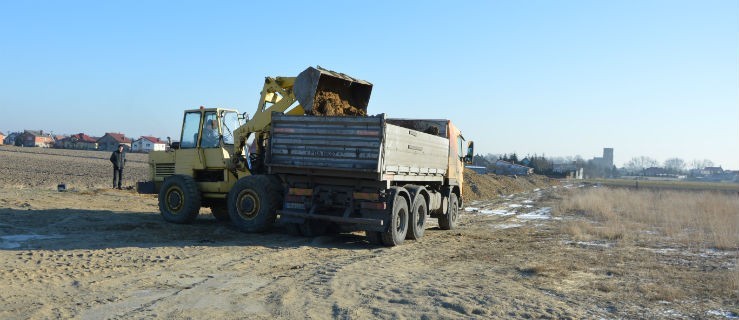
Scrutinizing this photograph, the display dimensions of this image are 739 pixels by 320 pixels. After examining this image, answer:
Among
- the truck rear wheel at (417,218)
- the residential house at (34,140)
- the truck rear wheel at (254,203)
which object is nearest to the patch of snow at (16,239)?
the truck rear wheel at (254,203)

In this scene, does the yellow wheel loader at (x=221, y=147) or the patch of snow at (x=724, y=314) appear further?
the yellow wheel loader at (x=221, y=147)

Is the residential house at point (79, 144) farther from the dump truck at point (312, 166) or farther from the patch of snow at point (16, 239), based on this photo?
the patch of snow at point (16, 239)

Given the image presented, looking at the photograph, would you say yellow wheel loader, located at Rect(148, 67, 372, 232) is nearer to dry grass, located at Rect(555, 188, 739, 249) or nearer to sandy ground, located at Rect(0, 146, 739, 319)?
sandy ground, located at Rect(0, 146, 739, 319)

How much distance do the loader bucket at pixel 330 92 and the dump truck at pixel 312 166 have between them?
0.9 inches

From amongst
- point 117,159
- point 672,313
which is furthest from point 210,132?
point 672,313

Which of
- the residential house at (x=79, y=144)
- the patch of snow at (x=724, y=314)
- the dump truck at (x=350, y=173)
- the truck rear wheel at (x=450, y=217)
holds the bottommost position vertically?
the patch of snow at (x=724, y=314)

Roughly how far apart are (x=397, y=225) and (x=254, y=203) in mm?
3037

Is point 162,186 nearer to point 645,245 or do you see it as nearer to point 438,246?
point 438,246

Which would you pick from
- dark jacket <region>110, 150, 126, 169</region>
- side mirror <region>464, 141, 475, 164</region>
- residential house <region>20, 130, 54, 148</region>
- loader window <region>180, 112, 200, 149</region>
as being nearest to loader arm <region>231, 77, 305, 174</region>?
loader window <region>180, 112, 200, 149</region>

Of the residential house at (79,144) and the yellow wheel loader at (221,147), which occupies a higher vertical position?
the residential house at (79,144)

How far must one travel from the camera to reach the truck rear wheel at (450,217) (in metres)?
16.4

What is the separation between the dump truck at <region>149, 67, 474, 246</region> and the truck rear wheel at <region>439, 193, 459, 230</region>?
→ 136 mm

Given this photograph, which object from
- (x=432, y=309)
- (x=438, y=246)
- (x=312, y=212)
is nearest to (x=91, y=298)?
(x=432, y=309)

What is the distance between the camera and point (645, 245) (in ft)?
46.2
